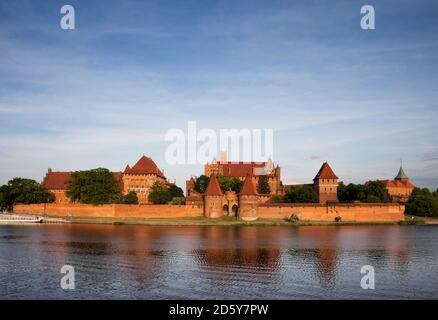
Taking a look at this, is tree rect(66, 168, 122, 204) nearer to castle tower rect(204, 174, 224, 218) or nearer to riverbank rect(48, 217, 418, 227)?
riverbank rect(48, 217, 418, 227)

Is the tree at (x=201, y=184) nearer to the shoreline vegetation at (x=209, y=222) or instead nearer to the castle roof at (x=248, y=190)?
the shoreline vegetation at (x=209, y=222)

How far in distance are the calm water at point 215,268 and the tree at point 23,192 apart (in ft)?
87.7

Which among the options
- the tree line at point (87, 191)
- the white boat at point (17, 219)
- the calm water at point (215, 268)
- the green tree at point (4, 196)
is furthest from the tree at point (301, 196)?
the green tree at point (4, 196)

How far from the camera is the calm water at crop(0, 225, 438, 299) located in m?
16.1

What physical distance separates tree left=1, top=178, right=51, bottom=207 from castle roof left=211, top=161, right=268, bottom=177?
27.5 metres

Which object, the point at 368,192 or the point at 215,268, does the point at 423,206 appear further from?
the point at 215,268

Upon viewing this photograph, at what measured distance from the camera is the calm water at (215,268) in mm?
16109

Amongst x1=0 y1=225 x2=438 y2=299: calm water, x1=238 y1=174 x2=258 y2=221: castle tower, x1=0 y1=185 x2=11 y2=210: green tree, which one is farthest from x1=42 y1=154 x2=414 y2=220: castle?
x1=0 y1=225 x2=438 y2=299: calm water

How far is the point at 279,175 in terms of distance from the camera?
247 feet
